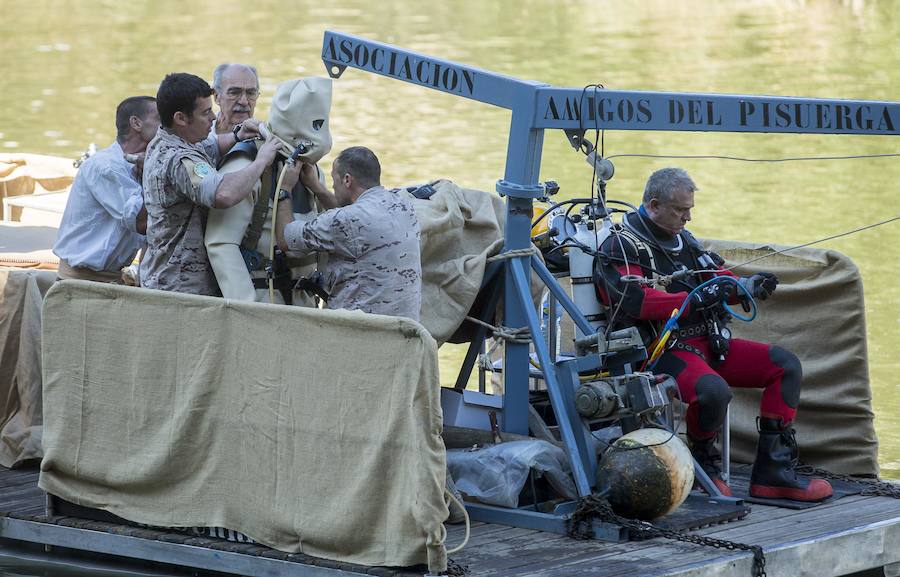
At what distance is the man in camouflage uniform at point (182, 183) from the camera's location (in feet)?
22.5

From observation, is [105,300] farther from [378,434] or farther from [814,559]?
[814,559]

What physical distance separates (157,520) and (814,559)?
279 cm

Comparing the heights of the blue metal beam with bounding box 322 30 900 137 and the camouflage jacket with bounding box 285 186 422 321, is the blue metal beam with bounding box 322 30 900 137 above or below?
above

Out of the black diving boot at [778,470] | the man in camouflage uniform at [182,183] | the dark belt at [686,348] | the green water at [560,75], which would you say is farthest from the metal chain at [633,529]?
the green water at [560,75]

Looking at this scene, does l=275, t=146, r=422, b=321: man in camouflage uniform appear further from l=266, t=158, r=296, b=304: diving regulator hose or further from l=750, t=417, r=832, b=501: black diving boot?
l=750, t=417, r=832, b=501: black diving boot

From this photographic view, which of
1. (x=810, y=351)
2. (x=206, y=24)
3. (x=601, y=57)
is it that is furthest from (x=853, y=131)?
(x=206, y=24)

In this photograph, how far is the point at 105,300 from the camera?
693cm

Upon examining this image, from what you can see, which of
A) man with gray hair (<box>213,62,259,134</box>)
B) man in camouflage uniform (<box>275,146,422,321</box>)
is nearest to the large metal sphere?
man in camouflage uniform (<box>275,146,422,321</box>)

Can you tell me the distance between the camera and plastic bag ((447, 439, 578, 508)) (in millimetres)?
6965

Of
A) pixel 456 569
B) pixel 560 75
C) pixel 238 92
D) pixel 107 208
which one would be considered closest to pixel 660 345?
pixel 456 569

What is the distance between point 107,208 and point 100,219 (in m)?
0.12

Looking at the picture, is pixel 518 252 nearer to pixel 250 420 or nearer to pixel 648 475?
pixel 648 475

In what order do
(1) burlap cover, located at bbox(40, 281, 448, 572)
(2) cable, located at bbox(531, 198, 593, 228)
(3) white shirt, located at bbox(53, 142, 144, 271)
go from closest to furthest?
1. (1) burlap cover, located at bbox(40, 281, 448, 572)
2. (2) cable, located at bbox(531, 198, 593, 228)
3. (3) white shirt, located at bbox(53, 142, 144, 271)

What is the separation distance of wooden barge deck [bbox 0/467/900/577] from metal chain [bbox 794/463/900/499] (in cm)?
6
